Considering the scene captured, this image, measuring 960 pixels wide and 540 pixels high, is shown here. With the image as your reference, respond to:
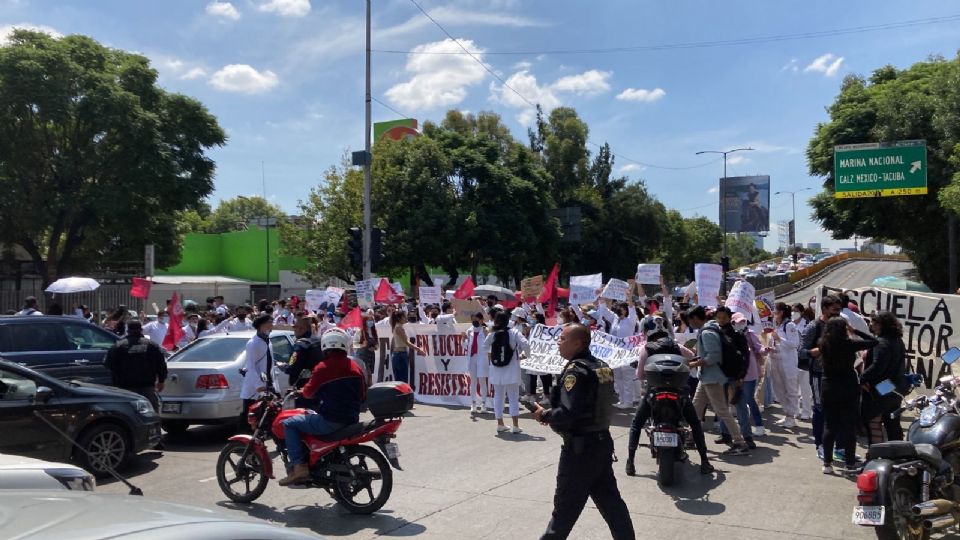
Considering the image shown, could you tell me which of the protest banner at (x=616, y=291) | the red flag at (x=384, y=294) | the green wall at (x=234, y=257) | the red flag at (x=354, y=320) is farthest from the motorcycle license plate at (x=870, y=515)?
the green wall at (x=234, y=257)

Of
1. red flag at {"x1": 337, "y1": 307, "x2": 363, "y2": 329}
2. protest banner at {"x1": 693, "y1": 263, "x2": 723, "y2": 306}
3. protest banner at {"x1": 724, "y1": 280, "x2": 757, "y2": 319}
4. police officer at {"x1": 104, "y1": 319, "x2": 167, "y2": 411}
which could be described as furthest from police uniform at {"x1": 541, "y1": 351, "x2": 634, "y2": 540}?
protest banner at {"x1": 693, "y1": 263, "x2": 723, "y2": 306}

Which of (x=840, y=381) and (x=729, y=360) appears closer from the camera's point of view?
(x=840, y=381)

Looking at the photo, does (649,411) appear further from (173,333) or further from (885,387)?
(173,333)

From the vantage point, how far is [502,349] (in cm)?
1157

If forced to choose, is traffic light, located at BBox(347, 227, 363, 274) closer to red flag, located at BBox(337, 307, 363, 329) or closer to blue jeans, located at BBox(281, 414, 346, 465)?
red flag, located at BBox(337, 307, 363, 329)

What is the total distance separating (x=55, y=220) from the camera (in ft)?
106

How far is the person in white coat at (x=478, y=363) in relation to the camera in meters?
13.2

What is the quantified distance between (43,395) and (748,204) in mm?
65277

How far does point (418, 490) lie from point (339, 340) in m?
1.98

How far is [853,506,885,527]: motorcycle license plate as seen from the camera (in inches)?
220

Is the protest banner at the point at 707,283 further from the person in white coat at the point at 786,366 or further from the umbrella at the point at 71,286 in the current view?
the umbrella at the point at 71,286

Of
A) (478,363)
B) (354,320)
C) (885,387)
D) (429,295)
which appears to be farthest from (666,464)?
(429,295)

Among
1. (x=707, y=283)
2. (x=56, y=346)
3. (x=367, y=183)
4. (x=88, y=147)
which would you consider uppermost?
(x=88, y=147)

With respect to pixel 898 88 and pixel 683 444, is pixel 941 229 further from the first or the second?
pixel 683 444
